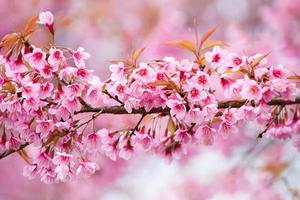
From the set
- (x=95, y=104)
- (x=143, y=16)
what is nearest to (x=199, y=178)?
(x=143, y=16)

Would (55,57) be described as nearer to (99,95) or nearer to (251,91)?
(99,95)

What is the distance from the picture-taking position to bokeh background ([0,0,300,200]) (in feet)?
12.2

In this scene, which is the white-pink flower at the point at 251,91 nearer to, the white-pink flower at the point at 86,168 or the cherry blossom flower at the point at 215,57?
the cherry blossom flower at the point at 215,57

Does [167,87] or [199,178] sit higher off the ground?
[167,87]

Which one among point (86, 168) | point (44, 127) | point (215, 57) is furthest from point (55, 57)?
point (215, 57)

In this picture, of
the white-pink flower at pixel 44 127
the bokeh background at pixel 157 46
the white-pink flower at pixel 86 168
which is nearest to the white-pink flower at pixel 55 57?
the white-pink flower at pixel 44 127

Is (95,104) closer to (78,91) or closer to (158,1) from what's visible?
(78,91)

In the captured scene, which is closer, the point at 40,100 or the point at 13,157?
the point at 40,100

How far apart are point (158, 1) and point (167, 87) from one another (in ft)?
12.9

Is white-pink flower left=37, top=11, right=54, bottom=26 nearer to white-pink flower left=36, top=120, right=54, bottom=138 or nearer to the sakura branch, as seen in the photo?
the sakura branch

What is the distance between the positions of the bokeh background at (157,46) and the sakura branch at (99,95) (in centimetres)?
198

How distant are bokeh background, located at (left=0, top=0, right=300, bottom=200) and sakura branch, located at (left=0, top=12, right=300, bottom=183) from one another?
6.48 feet

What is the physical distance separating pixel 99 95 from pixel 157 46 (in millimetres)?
2835

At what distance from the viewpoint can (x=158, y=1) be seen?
5207mm
